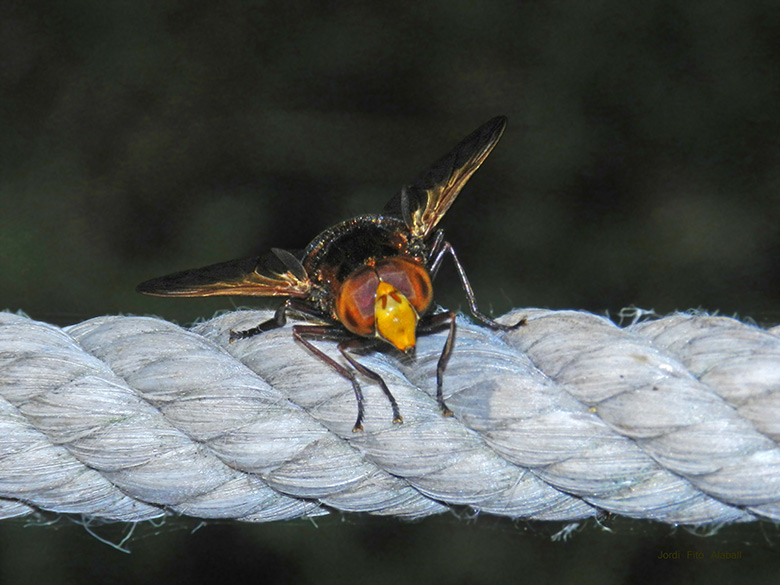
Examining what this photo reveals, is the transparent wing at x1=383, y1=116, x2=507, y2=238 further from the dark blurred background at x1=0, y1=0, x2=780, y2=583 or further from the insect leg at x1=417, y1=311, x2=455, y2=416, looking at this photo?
A: the dark blurred background at x1=0, y1=0, x2=780, y2=583

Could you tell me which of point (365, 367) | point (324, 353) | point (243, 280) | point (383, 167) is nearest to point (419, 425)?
point (365, 367)

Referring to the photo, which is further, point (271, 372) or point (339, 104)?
point (339, 104)

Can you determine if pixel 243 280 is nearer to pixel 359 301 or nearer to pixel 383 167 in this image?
pixel 359 301

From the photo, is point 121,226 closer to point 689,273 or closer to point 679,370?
point 689,273

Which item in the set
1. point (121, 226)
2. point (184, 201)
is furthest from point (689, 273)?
point (121, 226)

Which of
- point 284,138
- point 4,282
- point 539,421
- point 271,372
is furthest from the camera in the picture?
point 284,138
